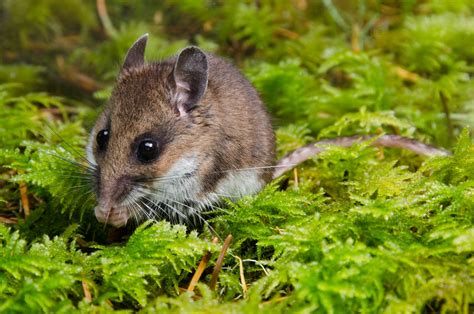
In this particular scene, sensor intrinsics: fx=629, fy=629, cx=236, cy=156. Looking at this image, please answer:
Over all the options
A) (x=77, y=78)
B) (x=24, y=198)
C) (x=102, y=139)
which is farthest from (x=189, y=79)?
(x=77, y=78)

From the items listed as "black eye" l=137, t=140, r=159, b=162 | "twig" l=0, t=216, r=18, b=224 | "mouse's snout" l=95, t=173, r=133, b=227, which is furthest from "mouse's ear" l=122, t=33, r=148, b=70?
"twig" l=0, t=216, r=18, b=224

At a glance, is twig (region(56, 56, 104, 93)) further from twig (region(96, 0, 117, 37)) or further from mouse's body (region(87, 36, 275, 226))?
mouse's body (region(87, 36, 275, 226))

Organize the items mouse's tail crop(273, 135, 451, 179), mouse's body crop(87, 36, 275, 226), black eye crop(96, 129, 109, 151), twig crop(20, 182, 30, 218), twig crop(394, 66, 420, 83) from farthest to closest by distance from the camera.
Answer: twig crop(394, 66, 420, 83) → mouse's tail crop(273, 135, 451, 179) → twig crop(20, 182, 30, 218) → black eye crop(96, 129, 109, 151) → mouse's body crop(87, 36, 275, 226)

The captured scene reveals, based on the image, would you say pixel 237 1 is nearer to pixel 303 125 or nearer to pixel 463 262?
pixel 303 125

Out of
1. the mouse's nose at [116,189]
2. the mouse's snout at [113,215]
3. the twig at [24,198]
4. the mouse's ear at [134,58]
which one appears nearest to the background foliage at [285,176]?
the twig at [24,198]

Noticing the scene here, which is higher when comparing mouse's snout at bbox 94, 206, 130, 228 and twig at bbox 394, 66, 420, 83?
twig at bbox 394, 66, 420, 83

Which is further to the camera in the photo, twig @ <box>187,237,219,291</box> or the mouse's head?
the mouse's head

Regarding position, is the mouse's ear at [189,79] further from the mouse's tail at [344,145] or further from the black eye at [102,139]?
the mouse's tail at [344,145]
